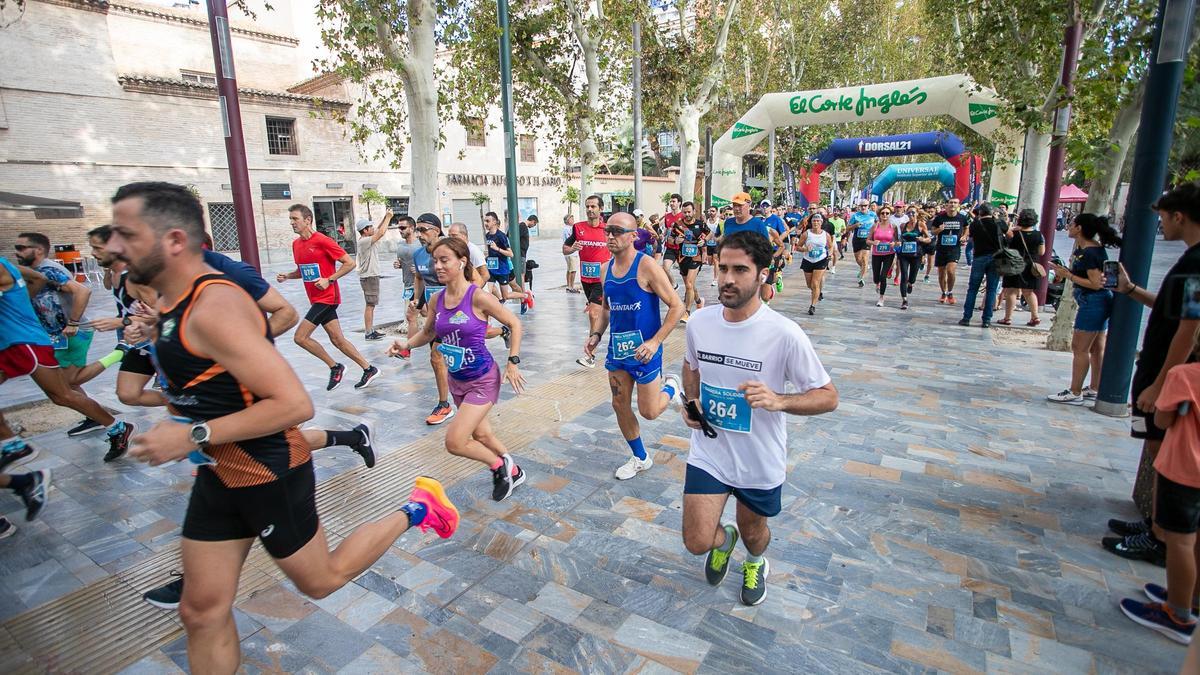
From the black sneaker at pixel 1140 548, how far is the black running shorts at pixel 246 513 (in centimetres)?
444

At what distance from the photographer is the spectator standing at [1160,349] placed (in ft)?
10.00

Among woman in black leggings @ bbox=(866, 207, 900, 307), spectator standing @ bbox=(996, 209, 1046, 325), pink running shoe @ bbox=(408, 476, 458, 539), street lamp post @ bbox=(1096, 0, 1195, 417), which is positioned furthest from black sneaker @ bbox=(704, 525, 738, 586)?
woman in black leggings @ bbox=(866, 207, 900, 307)

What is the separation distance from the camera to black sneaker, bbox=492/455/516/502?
436cm

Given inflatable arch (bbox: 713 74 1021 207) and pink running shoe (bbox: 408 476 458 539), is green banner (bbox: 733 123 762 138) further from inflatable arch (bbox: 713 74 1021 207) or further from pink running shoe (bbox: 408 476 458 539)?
pink running shoe (bbox: 408 476 458 539)

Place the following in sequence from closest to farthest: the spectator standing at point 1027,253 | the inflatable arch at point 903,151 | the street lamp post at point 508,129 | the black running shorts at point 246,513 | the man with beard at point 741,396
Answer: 1. the black running shorts at point 246,513
2. the man with beard at point 741,396
3. the spectator standing at point 1027,253
4. the street lamp post at point 508,129
5. the inflatable arch at point 903,151

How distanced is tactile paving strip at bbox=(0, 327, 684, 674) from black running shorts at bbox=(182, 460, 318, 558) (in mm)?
1306

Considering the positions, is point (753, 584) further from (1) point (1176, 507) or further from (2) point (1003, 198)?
(2) point (1003, 198)

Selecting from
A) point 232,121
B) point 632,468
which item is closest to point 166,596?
point 632,468

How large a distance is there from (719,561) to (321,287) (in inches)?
220

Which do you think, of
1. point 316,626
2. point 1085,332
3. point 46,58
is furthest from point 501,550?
point 46,58

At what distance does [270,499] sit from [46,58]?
26.9m

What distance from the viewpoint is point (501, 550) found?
372 cm

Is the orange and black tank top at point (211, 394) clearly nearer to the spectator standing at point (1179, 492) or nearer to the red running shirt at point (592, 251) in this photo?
the spectator standing at point (1179, 492)

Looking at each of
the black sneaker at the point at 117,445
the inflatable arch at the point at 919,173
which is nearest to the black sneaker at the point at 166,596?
the black sneaker at the point at 117,445
